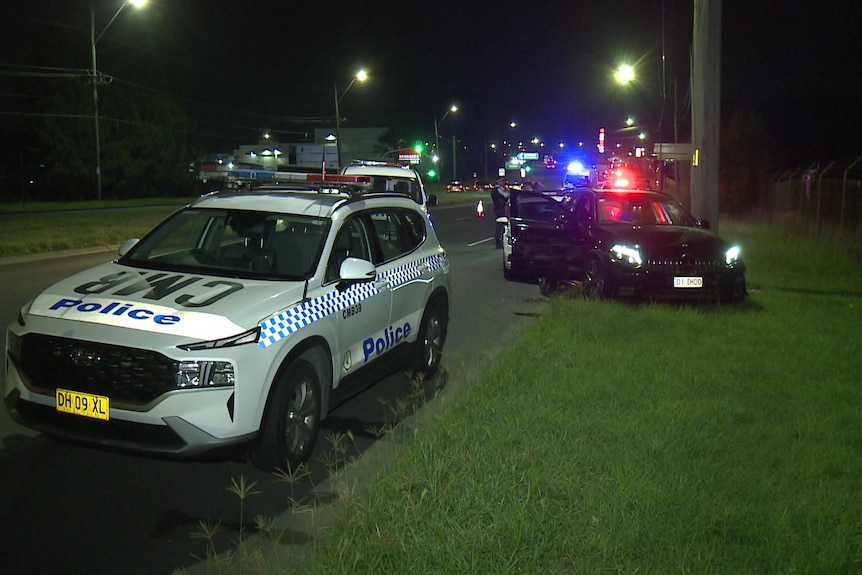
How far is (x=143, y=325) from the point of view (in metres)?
5.12

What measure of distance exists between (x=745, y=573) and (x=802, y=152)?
2835 inches

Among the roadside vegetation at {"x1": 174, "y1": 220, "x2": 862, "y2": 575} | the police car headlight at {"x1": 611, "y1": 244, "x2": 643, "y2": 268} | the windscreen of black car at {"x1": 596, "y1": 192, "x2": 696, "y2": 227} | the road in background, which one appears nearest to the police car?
the road in background

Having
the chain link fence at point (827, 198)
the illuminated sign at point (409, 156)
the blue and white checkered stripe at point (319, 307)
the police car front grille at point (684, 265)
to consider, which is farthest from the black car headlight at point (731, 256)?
the illuminated sign at point (409, 156)

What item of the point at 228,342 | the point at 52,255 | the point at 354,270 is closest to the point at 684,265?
the point at 354,270

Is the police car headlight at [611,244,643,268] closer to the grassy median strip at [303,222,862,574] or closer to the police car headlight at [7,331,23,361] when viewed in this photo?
the grassy median strip at [303,222,862,574]

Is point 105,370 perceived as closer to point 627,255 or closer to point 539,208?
point 627,255

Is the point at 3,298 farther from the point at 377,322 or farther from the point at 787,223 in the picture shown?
the point at 787,223

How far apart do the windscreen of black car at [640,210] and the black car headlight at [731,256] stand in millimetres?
1360

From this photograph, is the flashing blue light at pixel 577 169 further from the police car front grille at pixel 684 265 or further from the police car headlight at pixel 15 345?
the police car headlight at pixel 15 345

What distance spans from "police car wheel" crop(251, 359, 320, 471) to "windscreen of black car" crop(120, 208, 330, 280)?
77 centimetres

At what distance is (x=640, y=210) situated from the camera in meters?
13.8

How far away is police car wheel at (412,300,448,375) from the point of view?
26.9ft

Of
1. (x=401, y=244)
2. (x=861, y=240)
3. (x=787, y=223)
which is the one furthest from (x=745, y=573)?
(x=787, y=223)

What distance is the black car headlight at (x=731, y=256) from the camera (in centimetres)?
1196
